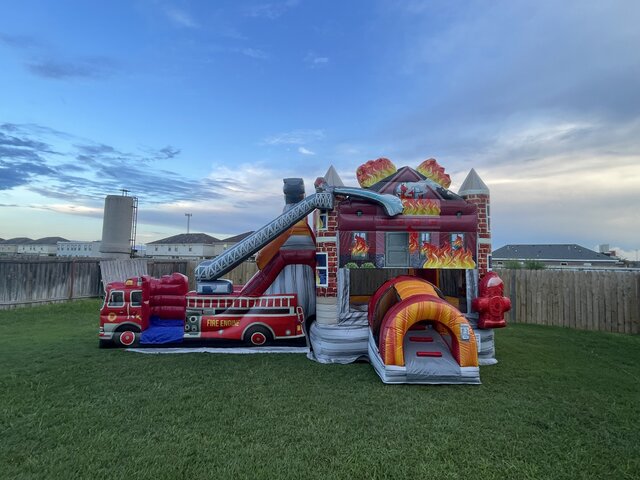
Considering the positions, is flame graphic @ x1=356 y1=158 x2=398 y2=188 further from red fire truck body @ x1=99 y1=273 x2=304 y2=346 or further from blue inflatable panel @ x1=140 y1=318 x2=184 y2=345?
blue inflatable panel @ x1=140 y1=318 x2=184 y2=345

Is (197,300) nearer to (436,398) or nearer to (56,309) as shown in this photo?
(436,398)

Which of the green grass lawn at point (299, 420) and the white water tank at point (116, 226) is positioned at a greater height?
the white water tank at point (116, 226)

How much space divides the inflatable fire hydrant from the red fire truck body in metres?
3.43

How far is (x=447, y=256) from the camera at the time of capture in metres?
7.11

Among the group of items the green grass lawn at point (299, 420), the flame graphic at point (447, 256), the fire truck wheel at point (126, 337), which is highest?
the flame graphic at point (447, 256)

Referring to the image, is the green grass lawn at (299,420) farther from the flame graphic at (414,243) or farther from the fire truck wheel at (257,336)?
the flame graphic at (414,243)

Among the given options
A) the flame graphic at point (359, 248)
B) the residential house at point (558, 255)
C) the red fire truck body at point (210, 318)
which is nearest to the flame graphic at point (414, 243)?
the flame graphic at point (359, 248)

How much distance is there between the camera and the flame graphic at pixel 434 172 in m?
7.61

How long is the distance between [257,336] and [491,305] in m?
4.48

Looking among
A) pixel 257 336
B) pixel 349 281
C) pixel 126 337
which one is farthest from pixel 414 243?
pixel 126 337

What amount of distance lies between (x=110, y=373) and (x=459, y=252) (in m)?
6.34

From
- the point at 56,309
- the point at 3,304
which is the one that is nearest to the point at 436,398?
the point at 56,309

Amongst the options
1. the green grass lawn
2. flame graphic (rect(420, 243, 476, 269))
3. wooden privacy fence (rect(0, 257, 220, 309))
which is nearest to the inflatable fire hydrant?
flame graphic (rect(420, 243, 476, 269))

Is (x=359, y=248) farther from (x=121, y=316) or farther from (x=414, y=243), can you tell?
(x=121, y=316)
